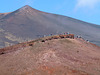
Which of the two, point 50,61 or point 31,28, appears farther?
point 31,28

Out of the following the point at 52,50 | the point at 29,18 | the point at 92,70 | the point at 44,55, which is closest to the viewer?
the point at 92,70

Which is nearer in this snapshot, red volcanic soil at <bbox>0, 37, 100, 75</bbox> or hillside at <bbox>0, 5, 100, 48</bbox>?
red volcanic soil at <bbox>0, 37, 100, 75</bbox>

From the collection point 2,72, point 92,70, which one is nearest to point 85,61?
point 92,70

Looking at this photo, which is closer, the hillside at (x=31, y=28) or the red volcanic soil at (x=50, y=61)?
the red volcanic soil at (x=50, y=61)

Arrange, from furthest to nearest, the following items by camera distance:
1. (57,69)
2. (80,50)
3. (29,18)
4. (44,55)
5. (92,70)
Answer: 1. (29,18)
2. (80,50)
3. (44,55)
4. (92,70)
5. (57,69)

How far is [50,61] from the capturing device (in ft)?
54.2

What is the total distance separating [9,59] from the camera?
18.0 metres

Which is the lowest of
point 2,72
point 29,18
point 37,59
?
point 2,72

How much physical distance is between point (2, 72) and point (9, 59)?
7.46ft

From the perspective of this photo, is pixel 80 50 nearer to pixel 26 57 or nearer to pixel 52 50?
pixel 52 50

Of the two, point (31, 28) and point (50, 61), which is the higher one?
point (31, 28)

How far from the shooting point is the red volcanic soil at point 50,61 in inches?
600

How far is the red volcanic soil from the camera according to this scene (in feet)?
50.0

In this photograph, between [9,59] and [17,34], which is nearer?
[9,59]
